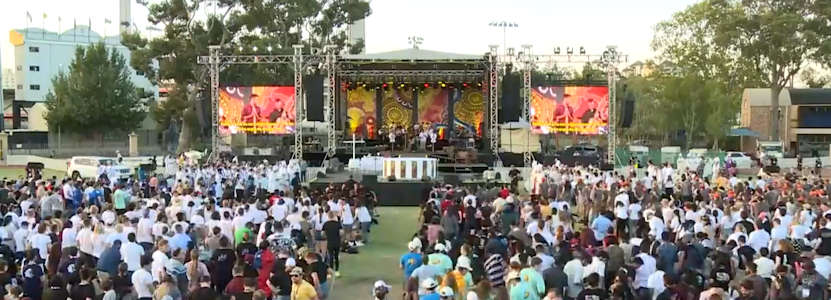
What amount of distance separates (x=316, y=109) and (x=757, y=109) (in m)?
33.5

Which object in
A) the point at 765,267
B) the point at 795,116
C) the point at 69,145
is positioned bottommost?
the point at 765,267

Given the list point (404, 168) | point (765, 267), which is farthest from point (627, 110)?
point (765, 267)

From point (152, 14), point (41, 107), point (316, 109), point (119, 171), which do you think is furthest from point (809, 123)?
point (41, 107)

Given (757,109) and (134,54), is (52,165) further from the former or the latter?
(757,109)

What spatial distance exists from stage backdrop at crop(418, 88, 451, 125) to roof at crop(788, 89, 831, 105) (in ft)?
87.6

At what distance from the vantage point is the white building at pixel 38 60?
72438 mm

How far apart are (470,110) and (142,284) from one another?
2708cm

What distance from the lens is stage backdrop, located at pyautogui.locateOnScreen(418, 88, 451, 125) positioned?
112ft

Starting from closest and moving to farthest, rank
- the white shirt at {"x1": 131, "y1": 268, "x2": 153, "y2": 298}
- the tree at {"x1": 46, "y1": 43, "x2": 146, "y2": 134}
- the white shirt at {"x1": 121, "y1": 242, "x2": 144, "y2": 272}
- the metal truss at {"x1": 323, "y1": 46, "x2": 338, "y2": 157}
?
the white shirt at {"x1": 131, "y1": 268, "x2": 153, "y2": 298}
the white shirt at {"x1": 121, "y1": 242, "x2": 144, "y2": 272}
the metal truss at {"x1": 323, "y1": 46, "x2": 338, "y2": 157}
the tree at {"x1": 46, "y1": 43, "x2": 146, "y2": 134}

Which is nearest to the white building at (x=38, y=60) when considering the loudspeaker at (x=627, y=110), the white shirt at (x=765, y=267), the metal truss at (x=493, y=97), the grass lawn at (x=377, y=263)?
the metal truss at (x=493, y=97)

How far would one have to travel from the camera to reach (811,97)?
161 ft

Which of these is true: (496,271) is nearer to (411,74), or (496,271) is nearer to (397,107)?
(411,74)

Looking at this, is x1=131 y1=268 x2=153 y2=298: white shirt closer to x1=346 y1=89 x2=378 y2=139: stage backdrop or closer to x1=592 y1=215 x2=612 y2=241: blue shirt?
x1=592 y1=215 x2=612 y2=241: blue shirt

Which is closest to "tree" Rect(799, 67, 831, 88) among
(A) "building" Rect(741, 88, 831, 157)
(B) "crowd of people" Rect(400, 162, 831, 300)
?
(A) "building" Rect(741, 88, 831, 157)
